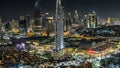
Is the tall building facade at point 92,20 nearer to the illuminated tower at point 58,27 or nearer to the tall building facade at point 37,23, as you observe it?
the tall building facade at point 37,23

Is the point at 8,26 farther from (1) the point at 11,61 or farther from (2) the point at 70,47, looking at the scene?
(1) the point at 11,61

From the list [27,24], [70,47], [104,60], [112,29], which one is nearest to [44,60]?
[104,60]

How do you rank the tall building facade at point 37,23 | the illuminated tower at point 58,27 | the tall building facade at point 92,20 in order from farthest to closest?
1. the tall building facade at point 92,20
2. the tall building facade at point 37,23
3. the illuminated tower at point 58,27

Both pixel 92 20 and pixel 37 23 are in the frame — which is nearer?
pixel 37 23

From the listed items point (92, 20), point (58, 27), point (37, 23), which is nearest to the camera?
point (58, 27)

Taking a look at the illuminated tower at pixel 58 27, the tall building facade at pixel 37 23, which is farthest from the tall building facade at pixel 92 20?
Result: the illuminated tower at pixel 58 27

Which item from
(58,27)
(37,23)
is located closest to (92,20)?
(37,23)

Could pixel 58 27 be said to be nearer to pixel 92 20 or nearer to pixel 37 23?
pixel 37 23

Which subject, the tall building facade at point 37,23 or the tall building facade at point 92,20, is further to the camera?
the tall building facade at point 92,20

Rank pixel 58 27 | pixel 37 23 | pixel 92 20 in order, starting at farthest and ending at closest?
1. pixel 92 20
2. pixel 37 23
3. pixel 58 27

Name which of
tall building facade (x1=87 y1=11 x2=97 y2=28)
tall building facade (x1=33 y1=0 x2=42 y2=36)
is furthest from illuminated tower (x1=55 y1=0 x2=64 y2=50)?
tall building facade (x1=87 y1=11 x2=97 y2=28)

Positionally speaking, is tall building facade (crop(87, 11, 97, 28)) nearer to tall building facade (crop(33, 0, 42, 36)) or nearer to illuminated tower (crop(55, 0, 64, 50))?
tall building facade (crop(33, 0, 42, 36))
